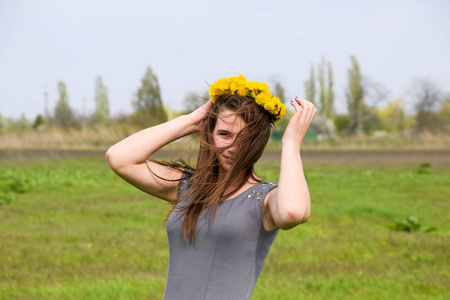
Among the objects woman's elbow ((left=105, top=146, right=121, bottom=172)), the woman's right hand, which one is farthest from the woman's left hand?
woman's elbow ((left=105, top=146, right=121, bottom=172))

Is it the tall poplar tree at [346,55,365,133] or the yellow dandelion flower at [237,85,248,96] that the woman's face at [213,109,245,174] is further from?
the tall poplar tree at [346,55,365,133]

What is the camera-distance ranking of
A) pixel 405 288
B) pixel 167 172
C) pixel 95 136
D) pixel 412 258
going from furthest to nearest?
pixel 95 136 → pixel 412 258 → pixel 405 288 → pixel 167 172

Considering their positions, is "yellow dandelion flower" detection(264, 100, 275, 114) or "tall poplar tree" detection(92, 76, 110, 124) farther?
"tall poplar tree" detection(92, 76, 110, 124)

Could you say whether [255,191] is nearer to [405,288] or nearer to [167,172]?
[167,172]

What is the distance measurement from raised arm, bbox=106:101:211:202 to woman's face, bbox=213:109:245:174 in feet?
0.49

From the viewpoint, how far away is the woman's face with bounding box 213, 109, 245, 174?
2285 millimetres

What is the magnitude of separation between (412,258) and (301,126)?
5.97 m

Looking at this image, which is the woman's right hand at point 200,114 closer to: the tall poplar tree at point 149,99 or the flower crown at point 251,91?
the flower crown at point 251,91

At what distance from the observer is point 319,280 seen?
21.0 feet

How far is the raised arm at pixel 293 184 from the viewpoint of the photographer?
2074 millimetres

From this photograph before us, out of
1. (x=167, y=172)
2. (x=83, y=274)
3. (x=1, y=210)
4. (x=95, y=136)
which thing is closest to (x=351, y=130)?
(x=95, y=136)

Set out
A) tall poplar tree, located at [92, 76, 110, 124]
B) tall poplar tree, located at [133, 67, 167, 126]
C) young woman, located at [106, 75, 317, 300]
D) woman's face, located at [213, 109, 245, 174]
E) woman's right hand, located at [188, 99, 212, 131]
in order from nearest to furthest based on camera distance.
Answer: young woman, located at [106, 75, 317, 300] → woman's face, located at [213, 109, 245, 174] → woman's right hand, located at [188, 99, 212, 131] → tall poplar tree, located at [133, 67, 167, 126] → tall poplar tree, located at [92, 76, 110, 124]

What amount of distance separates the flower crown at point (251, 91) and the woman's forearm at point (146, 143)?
0.17 m

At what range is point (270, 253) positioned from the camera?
7.79 m
